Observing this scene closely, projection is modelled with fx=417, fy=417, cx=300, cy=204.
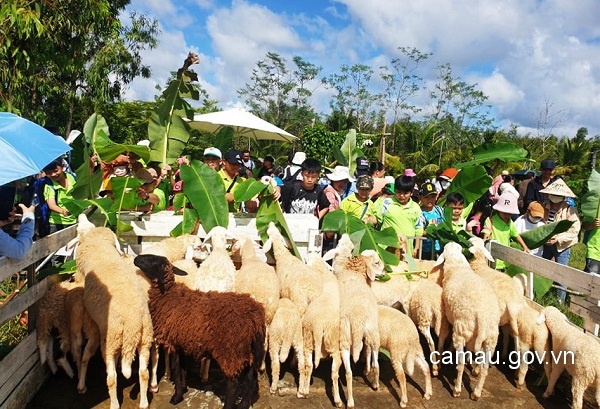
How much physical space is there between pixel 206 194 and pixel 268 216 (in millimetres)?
853

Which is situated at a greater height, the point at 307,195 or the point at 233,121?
the point at 233,121

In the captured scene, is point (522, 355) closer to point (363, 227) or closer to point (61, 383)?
point (363, 227)

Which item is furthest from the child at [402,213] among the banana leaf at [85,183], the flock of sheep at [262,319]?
the banana leaf at [85,183]

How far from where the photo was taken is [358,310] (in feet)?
13.9

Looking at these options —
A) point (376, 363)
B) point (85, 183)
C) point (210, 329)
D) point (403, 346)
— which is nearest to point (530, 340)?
point (403, 346)

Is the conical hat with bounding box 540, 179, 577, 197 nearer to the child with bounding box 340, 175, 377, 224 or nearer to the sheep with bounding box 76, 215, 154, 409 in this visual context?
the child with bounding box 340, 175, 377, 224

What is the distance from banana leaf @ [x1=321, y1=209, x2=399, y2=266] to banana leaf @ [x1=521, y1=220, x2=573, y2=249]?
6.76 ft

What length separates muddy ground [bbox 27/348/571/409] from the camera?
12.6ft

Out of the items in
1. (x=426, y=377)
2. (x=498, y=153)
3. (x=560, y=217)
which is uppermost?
(x=498, y=153)

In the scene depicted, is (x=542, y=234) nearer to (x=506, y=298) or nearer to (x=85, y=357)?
(x=506, y=298)

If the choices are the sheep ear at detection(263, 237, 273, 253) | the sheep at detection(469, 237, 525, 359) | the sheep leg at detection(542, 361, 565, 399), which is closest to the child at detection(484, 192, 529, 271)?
the sheep at detection(469, 237, 525, 359)

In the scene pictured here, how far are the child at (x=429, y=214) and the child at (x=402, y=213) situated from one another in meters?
0.42

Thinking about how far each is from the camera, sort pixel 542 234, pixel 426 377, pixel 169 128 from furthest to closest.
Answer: pixel 169 128, pixel 542 234, pixel 426 377

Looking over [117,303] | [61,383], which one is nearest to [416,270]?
[117,303]
